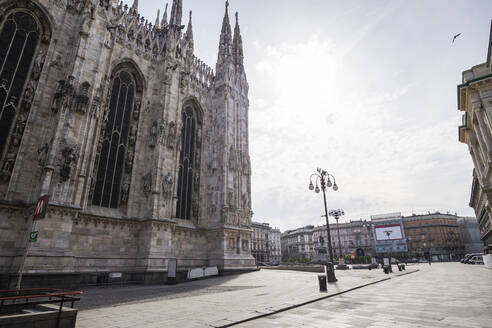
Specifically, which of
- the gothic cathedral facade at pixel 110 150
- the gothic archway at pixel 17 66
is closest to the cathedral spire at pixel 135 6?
the gothic cathedral facade at pixel 110 150

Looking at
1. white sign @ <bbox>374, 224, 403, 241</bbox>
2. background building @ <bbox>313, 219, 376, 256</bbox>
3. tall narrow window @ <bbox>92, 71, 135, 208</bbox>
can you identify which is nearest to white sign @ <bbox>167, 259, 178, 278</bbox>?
tall narrow window @ <bbox>92, 71, 135, 208</bbox>

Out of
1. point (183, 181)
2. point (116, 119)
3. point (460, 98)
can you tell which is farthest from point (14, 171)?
point (460, 98)

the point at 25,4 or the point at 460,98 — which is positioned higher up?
the point at 25,4

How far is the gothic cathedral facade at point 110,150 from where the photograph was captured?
1437 cm

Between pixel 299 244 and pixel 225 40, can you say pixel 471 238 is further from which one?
pixel 225 40

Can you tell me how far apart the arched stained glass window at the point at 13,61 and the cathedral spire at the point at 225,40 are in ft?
63.5

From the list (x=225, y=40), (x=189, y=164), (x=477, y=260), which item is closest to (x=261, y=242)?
(x=477, y=260)

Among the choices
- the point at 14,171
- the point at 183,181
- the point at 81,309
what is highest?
the point at 183,181

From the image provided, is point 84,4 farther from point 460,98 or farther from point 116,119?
point 460,98

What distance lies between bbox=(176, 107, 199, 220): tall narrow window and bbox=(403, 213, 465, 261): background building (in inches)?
3300

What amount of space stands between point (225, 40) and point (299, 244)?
90.3m

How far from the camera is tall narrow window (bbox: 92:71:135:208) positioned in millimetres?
18719

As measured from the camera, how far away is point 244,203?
27328 mm

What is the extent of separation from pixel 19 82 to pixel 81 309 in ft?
50.0
